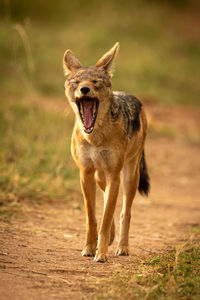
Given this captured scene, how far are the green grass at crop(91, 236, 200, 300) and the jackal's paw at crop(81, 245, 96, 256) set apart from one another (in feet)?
1.83

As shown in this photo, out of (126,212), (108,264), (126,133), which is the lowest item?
(108,264)

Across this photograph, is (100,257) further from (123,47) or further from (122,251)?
(123,47)

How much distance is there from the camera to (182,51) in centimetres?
2164

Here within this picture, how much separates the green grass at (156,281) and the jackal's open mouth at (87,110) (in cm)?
140

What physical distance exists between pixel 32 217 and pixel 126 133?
1829 mm

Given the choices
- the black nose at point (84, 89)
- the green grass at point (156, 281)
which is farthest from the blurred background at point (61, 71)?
the green grass at point (156, 281)

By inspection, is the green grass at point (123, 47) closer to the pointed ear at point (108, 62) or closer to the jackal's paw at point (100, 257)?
the pointed ear at point (108, 62)

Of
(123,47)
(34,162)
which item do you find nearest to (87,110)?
(34,162)

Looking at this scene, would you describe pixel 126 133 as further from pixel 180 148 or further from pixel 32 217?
pixel 180 148

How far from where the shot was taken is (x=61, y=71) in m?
17.8

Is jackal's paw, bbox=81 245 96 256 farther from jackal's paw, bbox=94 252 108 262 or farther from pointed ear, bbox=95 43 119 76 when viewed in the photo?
pointed ear, bbox=95 43 119 76

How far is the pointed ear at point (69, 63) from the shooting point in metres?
5.79

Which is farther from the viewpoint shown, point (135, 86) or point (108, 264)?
point (135, 86)

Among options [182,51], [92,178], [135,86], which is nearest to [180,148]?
[135,86]
